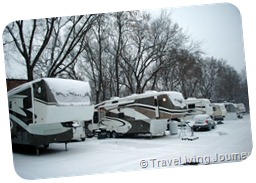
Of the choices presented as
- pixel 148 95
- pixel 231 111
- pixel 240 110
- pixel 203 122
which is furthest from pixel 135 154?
pixel 240 110

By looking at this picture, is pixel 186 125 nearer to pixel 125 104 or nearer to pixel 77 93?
pixel 125 104

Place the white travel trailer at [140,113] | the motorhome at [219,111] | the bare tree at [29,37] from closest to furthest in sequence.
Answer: the bare tree at [29,37]
the motorhome at [219,111]
the white travel trailer at [140,113]

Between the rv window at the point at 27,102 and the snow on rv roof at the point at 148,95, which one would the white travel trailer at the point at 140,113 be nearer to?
the snow on rv roof at the point at 148,95

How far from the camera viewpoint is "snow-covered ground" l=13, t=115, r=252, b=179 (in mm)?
4367

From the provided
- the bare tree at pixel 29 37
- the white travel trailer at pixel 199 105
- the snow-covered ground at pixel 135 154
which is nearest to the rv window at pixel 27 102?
the bare tree at pixel 29 37

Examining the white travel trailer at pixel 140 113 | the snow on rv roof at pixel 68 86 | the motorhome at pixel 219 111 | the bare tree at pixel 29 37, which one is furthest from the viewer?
the white travel trailer at pixel 140 113

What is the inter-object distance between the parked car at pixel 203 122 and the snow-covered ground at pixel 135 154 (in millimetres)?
98

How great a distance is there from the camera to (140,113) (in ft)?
16.5

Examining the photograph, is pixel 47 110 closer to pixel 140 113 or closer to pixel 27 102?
pixel 27 102

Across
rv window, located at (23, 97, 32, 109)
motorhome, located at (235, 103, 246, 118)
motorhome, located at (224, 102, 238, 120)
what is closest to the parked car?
motorhome, located at (224, 102, 238, 120)

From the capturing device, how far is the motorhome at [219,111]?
4.57 metres

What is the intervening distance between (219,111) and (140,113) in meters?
1.18

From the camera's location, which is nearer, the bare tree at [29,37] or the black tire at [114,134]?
the bare tree at [29,37]

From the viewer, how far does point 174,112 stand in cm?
492
